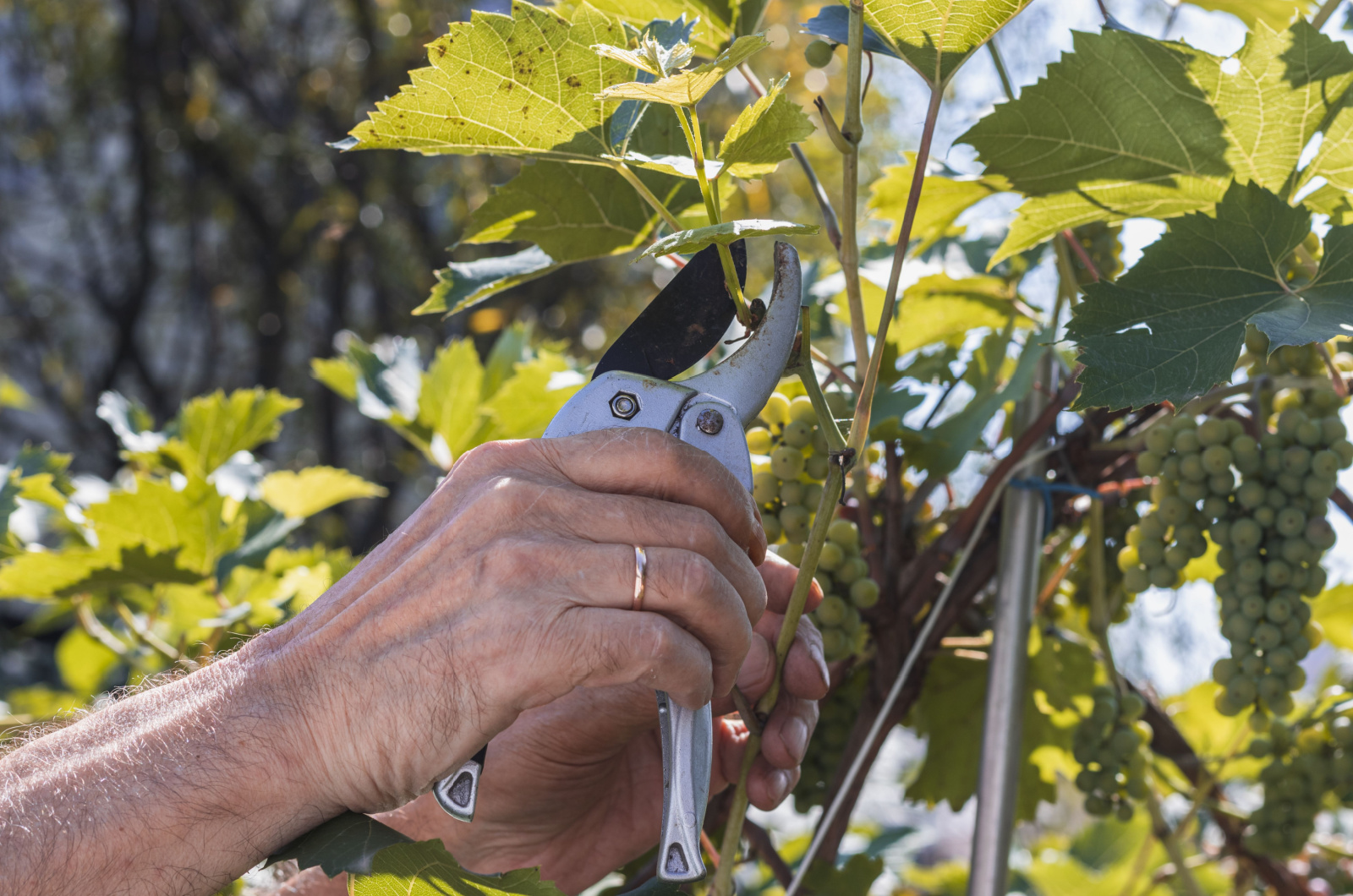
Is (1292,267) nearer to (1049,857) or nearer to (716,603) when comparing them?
(716,603)

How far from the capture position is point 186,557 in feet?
3.26

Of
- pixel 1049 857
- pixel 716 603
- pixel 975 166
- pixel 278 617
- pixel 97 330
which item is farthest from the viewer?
pixel 97 330

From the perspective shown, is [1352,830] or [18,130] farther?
[18,130]

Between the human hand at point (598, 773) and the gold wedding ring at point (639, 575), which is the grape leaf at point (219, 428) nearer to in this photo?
the human hand at point (598, 773)

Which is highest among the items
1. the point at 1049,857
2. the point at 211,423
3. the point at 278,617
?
the point at 211,423

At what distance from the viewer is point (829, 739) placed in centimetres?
88

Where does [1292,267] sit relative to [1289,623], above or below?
above

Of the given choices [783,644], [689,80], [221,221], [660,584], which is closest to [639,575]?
[660,584]

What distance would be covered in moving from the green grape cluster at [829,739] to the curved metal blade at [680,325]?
375 mm

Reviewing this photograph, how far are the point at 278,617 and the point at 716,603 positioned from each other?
0.61 metres

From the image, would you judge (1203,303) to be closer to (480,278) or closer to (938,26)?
(938,26)

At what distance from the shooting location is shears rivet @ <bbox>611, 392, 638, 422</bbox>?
0.56 meters

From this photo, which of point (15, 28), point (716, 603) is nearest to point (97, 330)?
point (15, 28)

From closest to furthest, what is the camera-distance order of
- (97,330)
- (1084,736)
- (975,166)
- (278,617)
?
1. (975,166)
2. (1084,736)
3. (278,617)
4. (97,330)
